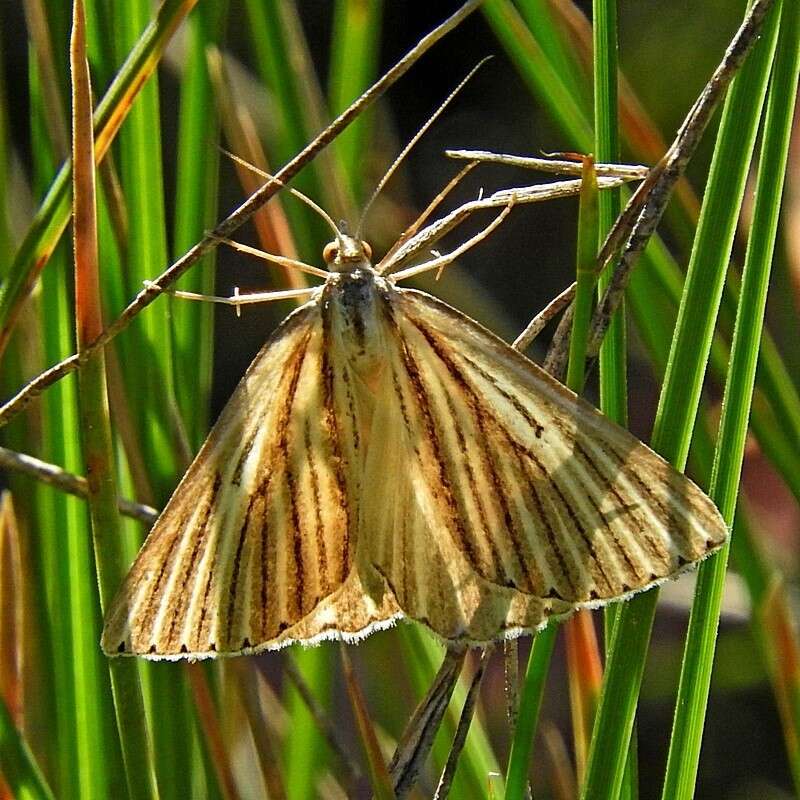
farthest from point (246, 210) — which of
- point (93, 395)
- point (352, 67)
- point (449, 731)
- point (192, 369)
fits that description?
point (449, 731)

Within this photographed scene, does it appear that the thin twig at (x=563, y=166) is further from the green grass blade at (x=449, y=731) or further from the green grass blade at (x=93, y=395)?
the green grass blade at (x=449, y=731)

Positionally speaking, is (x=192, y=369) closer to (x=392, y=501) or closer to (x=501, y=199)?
(x=392, y=501)

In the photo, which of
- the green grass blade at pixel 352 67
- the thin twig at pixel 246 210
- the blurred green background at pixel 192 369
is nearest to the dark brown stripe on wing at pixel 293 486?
the blurred green background at pixel 192 369

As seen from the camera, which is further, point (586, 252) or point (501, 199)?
point (501, 199)

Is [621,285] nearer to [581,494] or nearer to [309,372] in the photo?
[581,494]

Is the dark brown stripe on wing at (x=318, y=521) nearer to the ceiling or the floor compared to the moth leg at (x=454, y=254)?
nearer to the floor

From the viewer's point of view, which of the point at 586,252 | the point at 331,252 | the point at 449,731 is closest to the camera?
the point at 586,252
